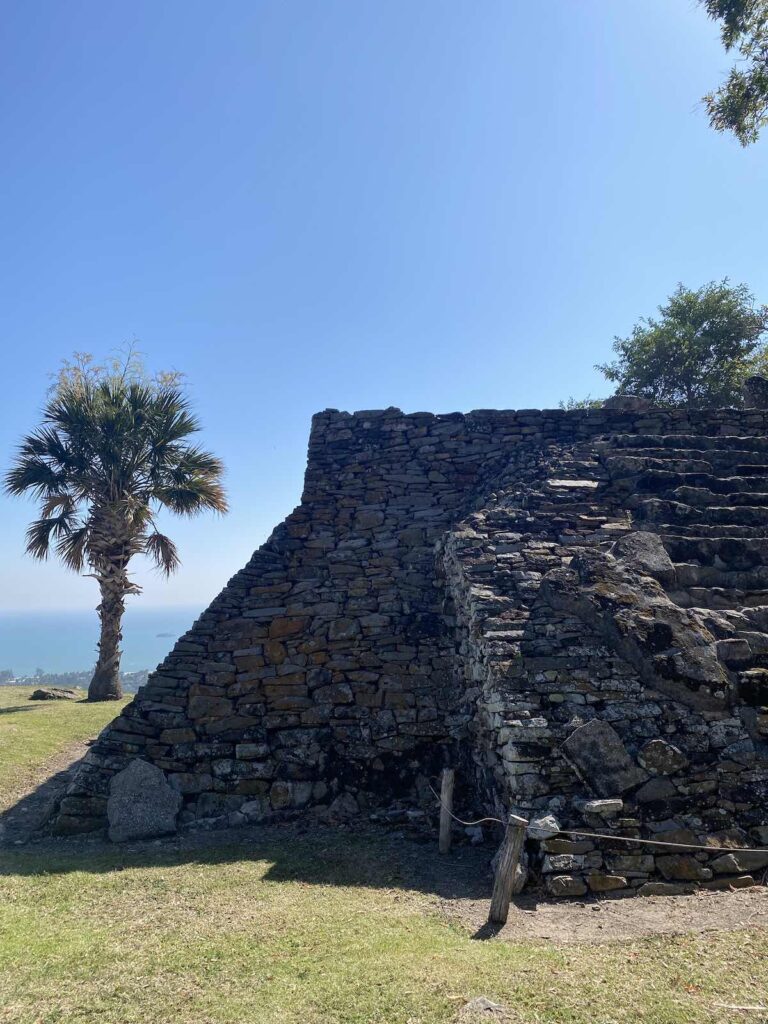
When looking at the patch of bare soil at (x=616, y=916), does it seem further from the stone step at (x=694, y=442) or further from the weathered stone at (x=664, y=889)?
the stone step at (x=694, y=442)

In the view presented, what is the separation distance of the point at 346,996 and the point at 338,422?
343 inches

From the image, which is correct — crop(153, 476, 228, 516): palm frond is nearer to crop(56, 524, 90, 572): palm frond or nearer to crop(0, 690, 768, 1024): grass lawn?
crop(56, 524, 90, 572): palm frond

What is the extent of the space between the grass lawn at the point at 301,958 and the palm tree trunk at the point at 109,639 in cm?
971

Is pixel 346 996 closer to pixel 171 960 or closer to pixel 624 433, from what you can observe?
pixel 171 960

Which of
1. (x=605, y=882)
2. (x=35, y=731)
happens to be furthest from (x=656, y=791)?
(x=35, y=731)

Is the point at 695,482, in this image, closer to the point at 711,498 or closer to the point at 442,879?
the point at 711,498

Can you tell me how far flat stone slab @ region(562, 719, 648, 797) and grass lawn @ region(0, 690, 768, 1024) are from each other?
1.51 m

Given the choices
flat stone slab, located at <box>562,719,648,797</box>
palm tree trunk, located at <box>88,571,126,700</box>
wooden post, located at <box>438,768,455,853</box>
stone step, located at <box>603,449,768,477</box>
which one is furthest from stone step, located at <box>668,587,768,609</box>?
palm tree trunk, located at <box>88,571,126,700</box>

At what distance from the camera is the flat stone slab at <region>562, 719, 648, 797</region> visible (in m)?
5.78

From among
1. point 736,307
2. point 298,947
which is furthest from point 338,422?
point 736,307

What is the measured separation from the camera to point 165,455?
15.6m

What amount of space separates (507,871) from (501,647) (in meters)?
2.45

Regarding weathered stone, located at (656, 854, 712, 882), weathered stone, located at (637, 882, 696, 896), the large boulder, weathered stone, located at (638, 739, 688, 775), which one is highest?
the large boulder

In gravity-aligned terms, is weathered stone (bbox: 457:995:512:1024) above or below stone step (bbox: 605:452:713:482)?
below
